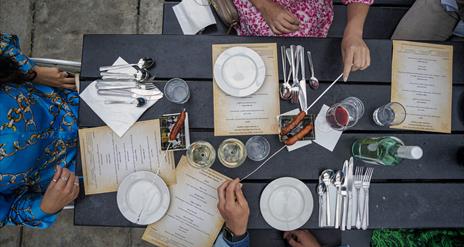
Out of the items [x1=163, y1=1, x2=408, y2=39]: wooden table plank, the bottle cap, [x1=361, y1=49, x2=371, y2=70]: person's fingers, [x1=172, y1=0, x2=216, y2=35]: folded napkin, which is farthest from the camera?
[x1=163, y1=1, x2=408, y2=39]: wooden table plank

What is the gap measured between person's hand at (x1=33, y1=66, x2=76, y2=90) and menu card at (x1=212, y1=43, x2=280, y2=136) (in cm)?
72

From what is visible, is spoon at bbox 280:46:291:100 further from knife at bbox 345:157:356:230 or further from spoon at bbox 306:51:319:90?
knife at bbox 345:157:356:230

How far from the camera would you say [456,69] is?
1393mm

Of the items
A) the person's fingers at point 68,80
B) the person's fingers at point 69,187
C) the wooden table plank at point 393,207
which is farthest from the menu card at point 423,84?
the person's fingers at point 68,80

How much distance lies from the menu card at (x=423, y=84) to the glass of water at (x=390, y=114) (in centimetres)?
5

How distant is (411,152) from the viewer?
109 cm

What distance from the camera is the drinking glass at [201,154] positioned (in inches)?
51.0

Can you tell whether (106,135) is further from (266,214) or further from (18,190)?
(266,214)

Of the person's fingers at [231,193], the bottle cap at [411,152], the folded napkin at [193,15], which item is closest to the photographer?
the bottle cap at [411,152]

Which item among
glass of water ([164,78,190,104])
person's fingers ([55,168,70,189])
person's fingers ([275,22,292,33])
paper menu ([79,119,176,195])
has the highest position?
person's fingers ([275,22,292,33])

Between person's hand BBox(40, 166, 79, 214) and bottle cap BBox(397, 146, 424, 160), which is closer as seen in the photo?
bottle cap BBox(397, 146, 424, 160)

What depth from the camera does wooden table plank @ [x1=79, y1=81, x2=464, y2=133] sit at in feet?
4.35

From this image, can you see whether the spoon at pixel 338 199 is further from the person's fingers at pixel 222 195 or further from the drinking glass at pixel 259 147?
the person's fingers at pixel 222 195

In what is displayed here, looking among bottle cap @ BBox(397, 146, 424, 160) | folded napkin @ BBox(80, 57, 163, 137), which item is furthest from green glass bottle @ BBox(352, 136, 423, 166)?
folded napkin @ BBox(80, 57, 163, 137)
